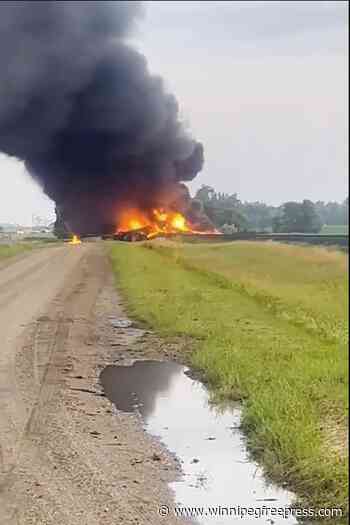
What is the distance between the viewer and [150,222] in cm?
577

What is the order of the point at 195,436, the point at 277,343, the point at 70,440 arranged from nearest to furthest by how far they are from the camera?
the point at 70,440
the point at 195,436
the point at 277,343

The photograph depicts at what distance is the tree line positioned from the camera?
84.2 inches

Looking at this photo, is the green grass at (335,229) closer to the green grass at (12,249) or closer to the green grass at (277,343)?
the green grass at (277,343)

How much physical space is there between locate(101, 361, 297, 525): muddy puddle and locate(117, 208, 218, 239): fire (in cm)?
199

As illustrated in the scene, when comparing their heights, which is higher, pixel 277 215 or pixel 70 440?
pixel 277 215

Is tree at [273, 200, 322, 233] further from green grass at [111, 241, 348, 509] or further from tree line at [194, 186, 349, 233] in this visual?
green grass at [111, 241, 348, 509]

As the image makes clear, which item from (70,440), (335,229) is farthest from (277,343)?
(335,229)

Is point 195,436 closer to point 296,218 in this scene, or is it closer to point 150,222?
point 150,222

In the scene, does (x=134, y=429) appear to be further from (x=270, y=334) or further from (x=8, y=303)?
(x=8, y=303)

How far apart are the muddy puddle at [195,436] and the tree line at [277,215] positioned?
7.08 ft

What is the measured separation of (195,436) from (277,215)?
14.8ft

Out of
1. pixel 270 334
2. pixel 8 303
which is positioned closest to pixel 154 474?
pixel 270 334

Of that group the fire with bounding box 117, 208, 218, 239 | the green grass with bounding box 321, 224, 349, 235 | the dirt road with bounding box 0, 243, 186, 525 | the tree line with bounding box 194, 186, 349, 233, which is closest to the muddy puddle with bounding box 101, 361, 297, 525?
the dirt road with bounding box 0, 243, 186, 525

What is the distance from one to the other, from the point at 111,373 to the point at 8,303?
5.90m
